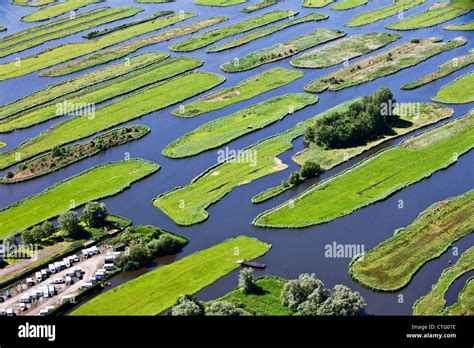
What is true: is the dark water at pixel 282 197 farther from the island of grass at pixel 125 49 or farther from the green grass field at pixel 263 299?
the island of grass at pixel 125 49

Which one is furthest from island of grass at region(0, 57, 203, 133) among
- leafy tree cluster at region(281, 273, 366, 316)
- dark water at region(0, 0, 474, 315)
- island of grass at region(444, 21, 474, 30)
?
leafy tree cluster at region(281, 273, 366, 316)

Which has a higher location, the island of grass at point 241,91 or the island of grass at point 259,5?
the island of grass at point 259,5

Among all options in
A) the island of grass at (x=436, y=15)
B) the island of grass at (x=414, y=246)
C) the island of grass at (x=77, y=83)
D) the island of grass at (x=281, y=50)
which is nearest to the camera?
the island of grass at (x=414, y=246)

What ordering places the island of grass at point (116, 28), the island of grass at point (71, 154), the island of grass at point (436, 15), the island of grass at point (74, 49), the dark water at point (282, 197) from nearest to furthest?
1. the dark water at point (282, 197)
2. the island of grass at point (71, 154)
3. the island of grass at point (74, 49)
4. the island of grass at point (436, 15)
5. the island of grass at point (116, 28)

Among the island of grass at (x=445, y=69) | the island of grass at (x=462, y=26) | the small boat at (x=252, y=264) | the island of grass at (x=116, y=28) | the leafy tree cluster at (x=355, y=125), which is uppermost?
the island of grass at (x=116, y=28)

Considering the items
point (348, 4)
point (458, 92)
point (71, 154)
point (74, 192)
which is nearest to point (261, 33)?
point (348, 4)

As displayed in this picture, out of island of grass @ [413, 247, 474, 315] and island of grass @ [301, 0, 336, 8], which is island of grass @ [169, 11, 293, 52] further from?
island of grass @ [413, 247, 474, 315]

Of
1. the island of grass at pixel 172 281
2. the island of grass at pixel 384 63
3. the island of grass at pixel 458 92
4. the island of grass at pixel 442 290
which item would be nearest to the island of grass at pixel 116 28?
the island of grass at pixel 384 63

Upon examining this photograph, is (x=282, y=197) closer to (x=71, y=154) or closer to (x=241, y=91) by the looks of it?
(x=71, y=154)
